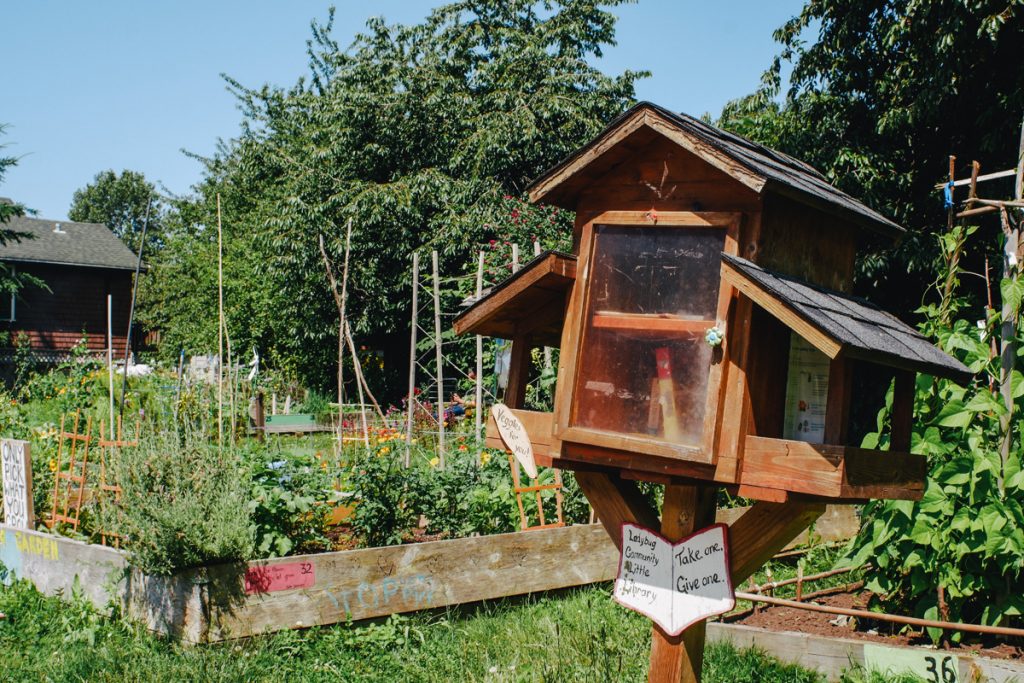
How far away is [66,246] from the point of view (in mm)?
29500

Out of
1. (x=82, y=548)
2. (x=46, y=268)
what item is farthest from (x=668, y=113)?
(x=46, y=268)

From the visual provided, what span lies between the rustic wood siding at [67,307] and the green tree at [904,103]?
23.4 metres

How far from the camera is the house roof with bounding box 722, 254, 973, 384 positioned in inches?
97.4

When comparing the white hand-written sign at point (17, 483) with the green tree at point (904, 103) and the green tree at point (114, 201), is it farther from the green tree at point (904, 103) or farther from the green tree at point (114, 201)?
the green tree at point (114, 201)

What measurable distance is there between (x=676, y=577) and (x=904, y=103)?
9449 mm

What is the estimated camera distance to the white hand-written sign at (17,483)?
6777 millimetres

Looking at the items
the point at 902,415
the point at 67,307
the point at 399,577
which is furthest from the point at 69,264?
the point at 902,415

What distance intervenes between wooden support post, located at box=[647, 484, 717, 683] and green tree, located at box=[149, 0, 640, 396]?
510 inches

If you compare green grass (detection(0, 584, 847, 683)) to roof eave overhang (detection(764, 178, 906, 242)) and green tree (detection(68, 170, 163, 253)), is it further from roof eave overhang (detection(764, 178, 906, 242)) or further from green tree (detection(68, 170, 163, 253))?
green tree (detection(68, 170, 163, 253))

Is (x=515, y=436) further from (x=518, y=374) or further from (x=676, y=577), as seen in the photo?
(x=676, y=577)

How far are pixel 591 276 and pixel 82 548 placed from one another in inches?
186

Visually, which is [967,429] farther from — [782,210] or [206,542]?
[206,542]

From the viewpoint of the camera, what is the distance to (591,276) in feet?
10.3

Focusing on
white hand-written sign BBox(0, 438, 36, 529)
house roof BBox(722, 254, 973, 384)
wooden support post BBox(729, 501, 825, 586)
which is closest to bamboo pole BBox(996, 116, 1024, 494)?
house roof BBox(722, 254, 973, 384)
